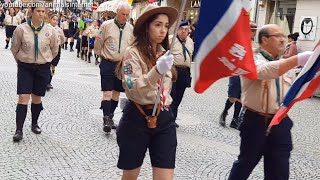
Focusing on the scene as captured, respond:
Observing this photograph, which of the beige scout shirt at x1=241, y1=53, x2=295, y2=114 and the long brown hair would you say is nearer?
the long brown hair

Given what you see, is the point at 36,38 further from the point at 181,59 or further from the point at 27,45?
the point at 181,59

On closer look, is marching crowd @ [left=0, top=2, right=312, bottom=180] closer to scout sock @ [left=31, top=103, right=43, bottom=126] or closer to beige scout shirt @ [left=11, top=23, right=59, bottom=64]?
Result: beige scout shirt @ [left=11, top=23, right=59, bottom=64]

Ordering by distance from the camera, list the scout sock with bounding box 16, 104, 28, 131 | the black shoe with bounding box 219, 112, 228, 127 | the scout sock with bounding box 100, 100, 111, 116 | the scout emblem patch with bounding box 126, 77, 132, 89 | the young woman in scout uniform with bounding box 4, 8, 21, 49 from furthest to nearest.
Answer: the young woman in scout uniform with bounding box 4, 8, 21, 49, the black shoe with bounding box 219, 112, 228, 127, the scout sock with bounding box 100, 100, 111, 116, the scout sock with bounding box 16, 104, 28, 131, the scout emblem patch with bounding box 126, 77, 132, 89

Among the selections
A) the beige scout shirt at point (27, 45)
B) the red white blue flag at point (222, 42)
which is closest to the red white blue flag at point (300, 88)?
the red white blue flag at point (222, 42)

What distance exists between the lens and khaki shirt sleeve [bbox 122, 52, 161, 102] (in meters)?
3.05

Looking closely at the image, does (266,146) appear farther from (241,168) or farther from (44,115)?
(44,115)

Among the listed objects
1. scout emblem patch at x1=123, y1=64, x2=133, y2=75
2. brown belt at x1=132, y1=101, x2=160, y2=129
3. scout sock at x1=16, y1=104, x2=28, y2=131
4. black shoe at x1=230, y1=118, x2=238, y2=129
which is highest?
scout emblem patch at x1=123, y1=64, x2=133, y2=75

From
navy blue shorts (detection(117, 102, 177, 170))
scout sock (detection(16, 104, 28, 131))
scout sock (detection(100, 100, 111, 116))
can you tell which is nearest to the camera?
navy blue shorts (detection(117, 102, 177, 170))

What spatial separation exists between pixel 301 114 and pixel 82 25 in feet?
47.8

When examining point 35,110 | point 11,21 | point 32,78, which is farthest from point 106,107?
point 11,21

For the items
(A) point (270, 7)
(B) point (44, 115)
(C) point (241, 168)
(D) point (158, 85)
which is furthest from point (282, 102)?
(A) point (270, 7)

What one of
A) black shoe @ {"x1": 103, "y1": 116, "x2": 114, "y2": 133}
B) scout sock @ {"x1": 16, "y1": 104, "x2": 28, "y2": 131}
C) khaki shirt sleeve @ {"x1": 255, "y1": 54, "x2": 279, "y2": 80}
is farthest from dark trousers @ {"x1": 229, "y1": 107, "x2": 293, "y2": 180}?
scout sock @ {"x1": 16, "y1": 104, "x2": 28, "y2": 131}

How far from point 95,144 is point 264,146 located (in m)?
2.64

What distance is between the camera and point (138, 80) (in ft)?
10.2
